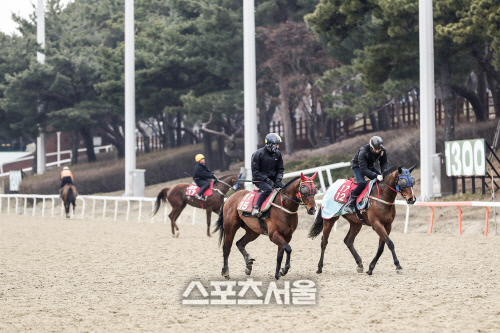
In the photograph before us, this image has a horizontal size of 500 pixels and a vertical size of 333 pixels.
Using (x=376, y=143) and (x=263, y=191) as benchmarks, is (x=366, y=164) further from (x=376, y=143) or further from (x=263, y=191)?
(x=263, y=191)

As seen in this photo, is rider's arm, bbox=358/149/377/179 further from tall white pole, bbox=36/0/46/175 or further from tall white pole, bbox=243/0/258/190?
tall white pole, bbox=36/0/46/175

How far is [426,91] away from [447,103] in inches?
A: 226

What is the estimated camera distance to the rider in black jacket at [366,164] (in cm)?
1194

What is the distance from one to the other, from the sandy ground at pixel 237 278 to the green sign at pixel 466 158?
2.28 m

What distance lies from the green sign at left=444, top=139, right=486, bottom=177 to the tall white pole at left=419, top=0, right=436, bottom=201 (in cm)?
60

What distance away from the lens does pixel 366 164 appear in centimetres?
1216

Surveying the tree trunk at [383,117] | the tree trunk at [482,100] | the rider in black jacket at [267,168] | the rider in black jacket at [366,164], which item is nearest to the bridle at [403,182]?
the rider in black jacket at [366,164]

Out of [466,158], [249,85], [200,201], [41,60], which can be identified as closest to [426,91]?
[466,158]

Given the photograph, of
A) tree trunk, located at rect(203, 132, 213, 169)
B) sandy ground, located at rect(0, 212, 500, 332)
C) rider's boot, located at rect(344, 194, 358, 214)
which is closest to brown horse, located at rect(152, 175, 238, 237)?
sandy ground, located at rect(0, 212, 500, 332)

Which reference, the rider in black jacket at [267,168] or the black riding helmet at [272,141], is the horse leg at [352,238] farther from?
the black riding helmet at [272,141]

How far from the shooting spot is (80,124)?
46344 millimetres

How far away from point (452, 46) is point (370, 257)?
47.2ft

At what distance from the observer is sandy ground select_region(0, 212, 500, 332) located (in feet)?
25.9

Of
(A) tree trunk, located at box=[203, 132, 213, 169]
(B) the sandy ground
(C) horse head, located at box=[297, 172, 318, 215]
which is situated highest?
(A) tree trunk, located at box=[203, 132, 213, 169]
